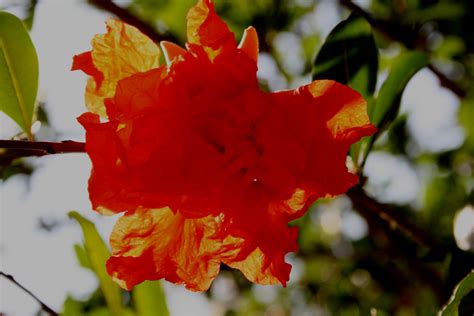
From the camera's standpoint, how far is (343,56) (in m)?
1.48

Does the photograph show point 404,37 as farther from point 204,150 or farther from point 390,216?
point 204,150

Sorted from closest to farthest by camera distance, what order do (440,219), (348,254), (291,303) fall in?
1. (440,219)
2. (348,254)
3. (291,303)

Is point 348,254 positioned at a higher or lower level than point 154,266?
lower

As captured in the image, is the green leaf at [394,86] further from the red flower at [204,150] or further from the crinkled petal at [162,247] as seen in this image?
the crinkled petal at [162,247]

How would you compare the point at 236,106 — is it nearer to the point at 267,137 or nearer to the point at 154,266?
the point at 267,137

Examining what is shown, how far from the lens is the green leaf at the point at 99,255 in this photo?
1565 mm

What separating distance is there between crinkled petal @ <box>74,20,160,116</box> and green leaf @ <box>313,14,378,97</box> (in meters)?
0.50

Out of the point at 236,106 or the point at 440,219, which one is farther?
the point at 440,219

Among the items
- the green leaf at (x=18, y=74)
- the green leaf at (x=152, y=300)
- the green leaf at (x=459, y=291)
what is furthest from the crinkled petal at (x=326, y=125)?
the green leaf at (x=152, y=300)

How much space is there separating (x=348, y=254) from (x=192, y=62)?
2162 millimetres

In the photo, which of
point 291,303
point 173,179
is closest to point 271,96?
point 173,179

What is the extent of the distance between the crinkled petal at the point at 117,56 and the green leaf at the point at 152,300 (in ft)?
2.43

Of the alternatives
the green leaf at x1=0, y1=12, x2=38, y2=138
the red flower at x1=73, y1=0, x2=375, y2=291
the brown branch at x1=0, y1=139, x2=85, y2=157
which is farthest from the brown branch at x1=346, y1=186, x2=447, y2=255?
the green leaf at x1=0, y1=12, x2=38, y2=138

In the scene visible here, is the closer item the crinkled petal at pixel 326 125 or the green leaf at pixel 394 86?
the crinkled petal at pixel 326 125
